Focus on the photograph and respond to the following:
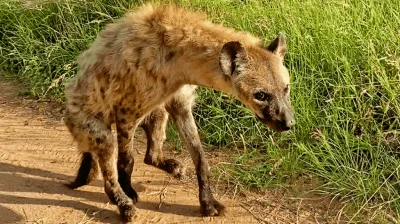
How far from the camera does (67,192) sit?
461 cm

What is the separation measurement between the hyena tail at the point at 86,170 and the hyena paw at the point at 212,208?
34.4 inches

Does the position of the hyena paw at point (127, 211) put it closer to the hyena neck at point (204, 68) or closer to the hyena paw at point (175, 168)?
the hyena paw at point (175, 168)

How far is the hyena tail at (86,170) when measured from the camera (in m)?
4.56

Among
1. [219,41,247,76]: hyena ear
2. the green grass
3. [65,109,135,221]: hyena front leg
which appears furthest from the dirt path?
[219,41,247,76]: hyena ear

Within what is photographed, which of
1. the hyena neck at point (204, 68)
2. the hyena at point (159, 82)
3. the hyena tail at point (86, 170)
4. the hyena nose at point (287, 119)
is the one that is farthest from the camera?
the hyena tail at point (86, 170)

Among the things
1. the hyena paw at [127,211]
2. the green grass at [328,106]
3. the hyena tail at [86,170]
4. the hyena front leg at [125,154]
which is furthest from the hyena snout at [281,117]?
the hyena tail at [86,170]

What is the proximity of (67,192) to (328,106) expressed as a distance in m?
1.96

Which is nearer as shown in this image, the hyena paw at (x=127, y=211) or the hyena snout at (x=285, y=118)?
the hyena snout at (x=285, y=118)

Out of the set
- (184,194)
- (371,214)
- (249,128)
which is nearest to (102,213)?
(184,194)

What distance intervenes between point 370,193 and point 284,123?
3.05ft

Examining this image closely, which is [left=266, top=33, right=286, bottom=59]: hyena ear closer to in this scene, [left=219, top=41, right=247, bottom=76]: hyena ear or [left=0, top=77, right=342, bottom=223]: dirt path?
[left=219, top=41, right=247, bottom=76]: hyena ear

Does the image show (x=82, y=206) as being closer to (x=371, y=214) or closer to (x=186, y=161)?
(x=186, y=161)

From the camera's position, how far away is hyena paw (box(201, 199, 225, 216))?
4.22 m

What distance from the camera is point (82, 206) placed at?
442 cm
